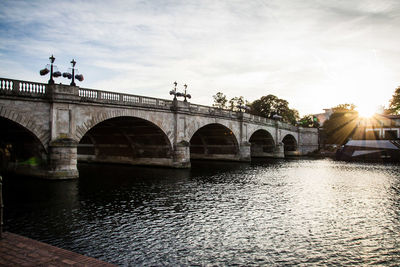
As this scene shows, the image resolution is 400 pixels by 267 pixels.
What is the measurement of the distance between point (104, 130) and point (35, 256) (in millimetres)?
33493

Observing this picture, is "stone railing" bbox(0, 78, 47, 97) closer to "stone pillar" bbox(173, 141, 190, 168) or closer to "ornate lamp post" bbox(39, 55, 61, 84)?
"ornate lamp post" bbox(39, 55, 61, 84)

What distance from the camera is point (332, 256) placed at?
9.88m

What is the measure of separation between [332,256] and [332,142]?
87148mm

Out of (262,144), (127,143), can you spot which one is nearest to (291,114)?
(262,144)

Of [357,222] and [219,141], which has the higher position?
[219,141]

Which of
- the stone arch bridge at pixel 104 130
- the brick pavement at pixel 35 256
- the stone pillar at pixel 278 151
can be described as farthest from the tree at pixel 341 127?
the brick pavement at pixel 35 256

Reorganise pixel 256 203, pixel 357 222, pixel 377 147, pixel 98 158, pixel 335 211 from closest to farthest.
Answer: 1. pixel 357 222
2. pixel 335 211
3. pixel 256 203
4. pixel 98 158
5. pixel 377 147

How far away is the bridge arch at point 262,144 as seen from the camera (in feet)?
217

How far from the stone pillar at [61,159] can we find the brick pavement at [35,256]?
1639 cm

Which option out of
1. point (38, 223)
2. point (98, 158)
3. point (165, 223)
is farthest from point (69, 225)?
point (98, 158)

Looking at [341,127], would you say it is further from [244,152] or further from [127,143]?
[127,143]

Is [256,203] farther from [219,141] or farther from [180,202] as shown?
[219,141]

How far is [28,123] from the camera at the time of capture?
22.6 metres

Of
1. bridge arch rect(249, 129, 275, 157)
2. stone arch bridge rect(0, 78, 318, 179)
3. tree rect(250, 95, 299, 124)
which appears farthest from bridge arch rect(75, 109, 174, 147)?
tree rect(250, 95, 299, 124)
